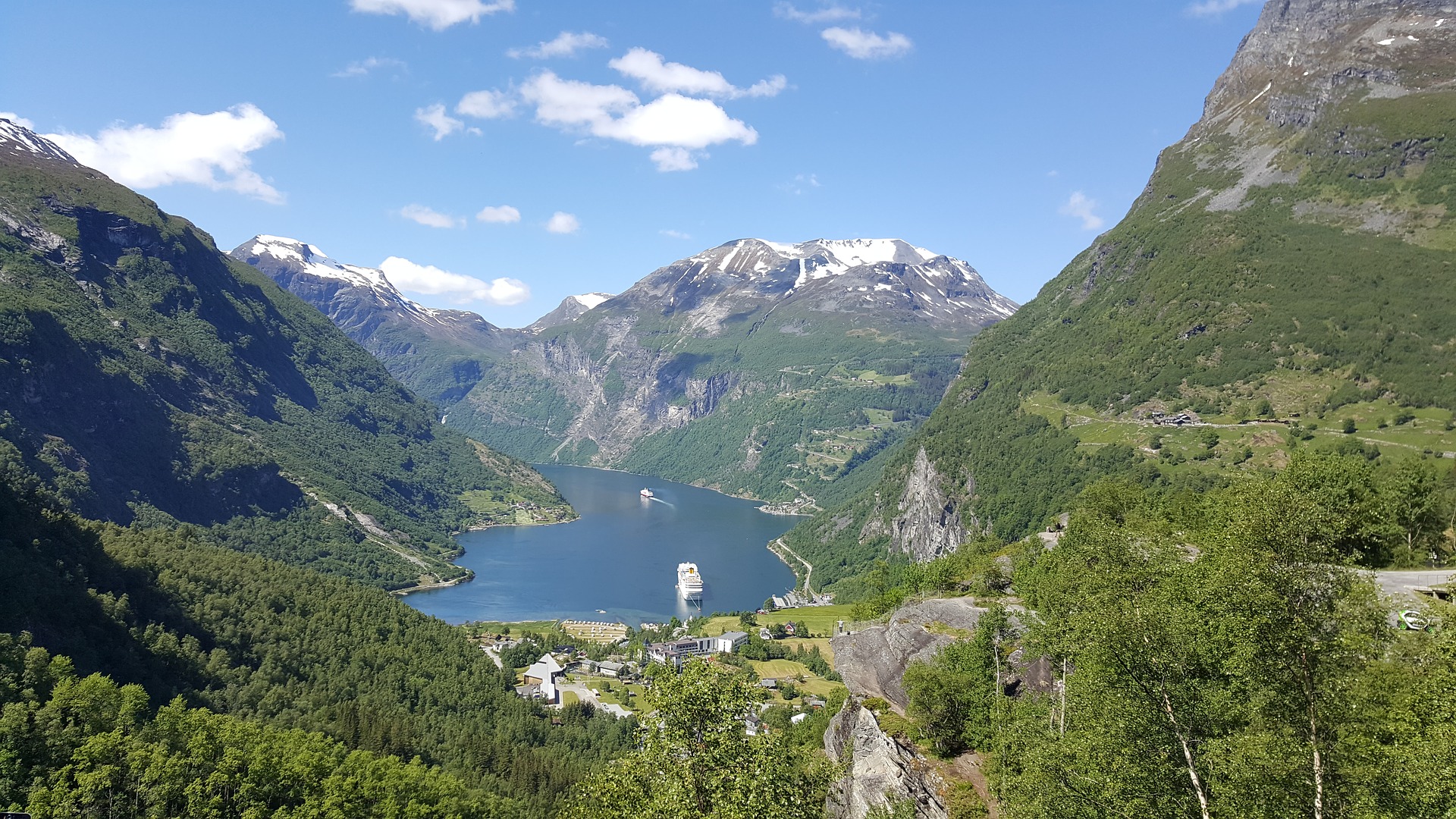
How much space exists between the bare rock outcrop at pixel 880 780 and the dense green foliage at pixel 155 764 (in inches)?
1050

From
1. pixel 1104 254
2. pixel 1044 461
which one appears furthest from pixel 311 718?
pixel 1104 254

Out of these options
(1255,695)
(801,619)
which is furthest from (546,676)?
(1255,695)

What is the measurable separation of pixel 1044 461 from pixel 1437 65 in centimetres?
9130

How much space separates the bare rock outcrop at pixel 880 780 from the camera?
91.5ft

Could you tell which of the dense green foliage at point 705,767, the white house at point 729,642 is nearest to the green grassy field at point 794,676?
the white house at point 729,642

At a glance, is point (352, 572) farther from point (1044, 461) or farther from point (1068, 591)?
point (1068, 591)

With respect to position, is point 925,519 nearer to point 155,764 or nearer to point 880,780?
point 880,780

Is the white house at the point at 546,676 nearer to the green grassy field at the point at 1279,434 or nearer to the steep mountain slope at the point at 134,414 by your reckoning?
the steep mountain slope at the point at 134,414

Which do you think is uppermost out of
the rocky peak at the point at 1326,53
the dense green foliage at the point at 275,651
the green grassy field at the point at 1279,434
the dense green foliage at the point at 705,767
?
the rocky peak at the point at 1326,53

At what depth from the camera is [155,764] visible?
3584 cm

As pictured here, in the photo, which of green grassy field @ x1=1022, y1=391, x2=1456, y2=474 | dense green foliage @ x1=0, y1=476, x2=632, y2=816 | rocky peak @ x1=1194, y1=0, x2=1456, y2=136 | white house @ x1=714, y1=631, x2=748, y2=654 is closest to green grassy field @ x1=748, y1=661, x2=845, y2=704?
white house @ x1=714, y1=631, x2=748, y2=654

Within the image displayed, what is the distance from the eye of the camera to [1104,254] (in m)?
152

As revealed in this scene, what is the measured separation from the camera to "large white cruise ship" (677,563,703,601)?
143 m

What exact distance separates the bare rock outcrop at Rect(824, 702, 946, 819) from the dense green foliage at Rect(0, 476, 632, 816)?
3064 centimetres
